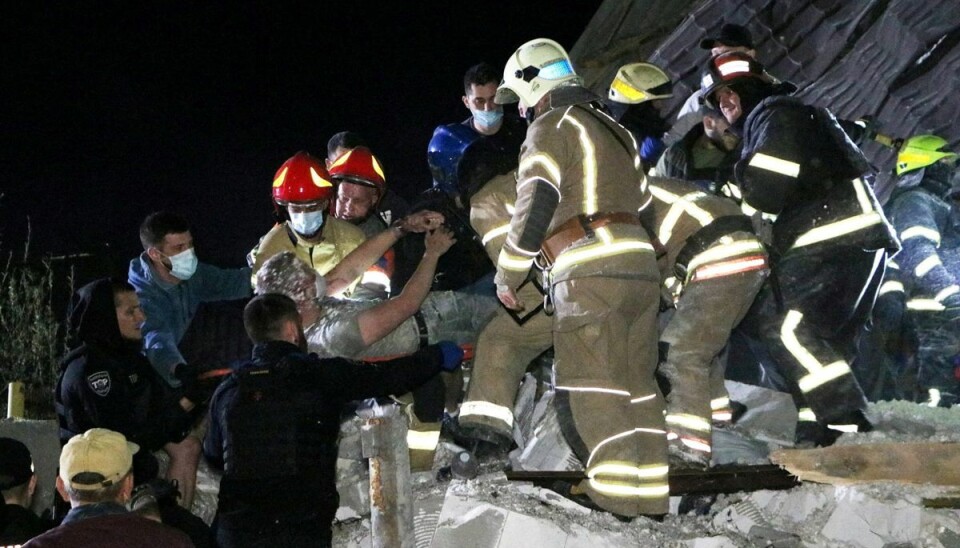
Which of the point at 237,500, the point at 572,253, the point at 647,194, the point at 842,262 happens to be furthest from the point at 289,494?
the point at 842,262

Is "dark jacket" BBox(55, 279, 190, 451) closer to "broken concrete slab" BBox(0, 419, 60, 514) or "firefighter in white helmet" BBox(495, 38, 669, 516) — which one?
"broken concrete slab" BBox(0, 419, 60, 514)

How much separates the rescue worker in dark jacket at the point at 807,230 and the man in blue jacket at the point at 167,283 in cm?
317

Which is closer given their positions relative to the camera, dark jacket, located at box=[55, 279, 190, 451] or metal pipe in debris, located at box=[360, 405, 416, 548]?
metal pipe in debris, located at box=[360, 405, 416, 548]

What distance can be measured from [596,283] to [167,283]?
2.72 meters

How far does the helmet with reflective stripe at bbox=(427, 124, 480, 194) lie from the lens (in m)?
5.87

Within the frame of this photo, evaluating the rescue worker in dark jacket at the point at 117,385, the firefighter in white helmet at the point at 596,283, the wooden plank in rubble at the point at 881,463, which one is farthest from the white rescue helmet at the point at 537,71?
the rescue worker in dark jacket at the point at 117,385

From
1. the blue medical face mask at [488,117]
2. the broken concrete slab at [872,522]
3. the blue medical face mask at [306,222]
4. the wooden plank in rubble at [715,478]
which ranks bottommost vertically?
the broken concrete slab at [872,522]

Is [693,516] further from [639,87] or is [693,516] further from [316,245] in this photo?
[316,245]

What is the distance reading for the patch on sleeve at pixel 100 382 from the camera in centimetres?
479

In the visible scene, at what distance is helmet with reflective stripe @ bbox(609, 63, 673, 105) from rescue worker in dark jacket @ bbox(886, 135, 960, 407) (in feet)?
7.30

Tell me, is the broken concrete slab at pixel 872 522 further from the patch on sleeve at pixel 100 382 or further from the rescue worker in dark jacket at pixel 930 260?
the patch on sleeve at pixel 100 382

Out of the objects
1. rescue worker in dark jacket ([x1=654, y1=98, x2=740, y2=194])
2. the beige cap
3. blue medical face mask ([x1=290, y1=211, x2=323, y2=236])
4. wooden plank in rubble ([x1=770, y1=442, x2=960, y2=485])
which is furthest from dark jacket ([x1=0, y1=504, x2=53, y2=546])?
rescue worker in dark jacket ([x1=654, y1=98, x2=740, y2=194])

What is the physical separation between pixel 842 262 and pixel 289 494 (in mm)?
3109

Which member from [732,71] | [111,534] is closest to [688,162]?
[732,71]
